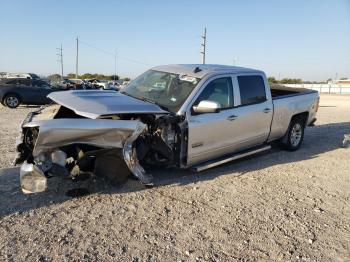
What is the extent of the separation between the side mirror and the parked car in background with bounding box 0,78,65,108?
13.6 m

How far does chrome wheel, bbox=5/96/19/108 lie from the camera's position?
1812cm

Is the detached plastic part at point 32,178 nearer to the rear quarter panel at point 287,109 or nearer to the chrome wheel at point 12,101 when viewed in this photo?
the rear quarter panel at point 287,109

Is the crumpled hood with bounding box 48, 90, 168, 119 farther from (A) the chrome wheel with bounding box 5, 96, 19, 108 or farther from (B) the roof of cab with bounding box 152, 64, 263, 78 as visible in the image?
(A) the chrome wheel with bounding box 5, 96, 19, 108

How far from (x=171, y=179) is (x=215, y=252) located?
2.34 meters

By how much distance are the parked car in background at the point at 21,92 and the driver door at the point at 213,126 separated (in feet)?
43.5

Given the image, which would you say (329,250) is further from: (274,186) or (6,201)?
(6,201)

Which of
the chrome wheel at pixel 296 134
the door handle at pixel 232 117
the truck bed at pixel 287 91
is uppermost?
the truck bed at pixel 287 91

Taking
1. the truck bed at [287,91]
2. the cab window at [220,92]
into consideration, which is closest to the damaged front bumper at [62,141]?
the cab window at [220,92]

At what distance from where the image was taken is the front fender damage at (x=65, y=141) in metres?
4.75

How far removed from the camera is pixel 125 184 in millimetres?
5820

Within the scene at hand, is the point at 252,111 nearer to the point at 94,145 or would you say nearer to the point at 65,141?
the point at 94,145

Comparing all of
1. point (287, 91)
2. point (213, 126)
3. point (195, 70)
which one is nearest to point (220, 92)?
point (195, 70)

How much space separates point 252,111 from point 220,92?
838 mm

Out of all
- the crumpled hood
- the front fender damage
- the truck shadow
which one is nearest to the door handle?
the truck shadow
